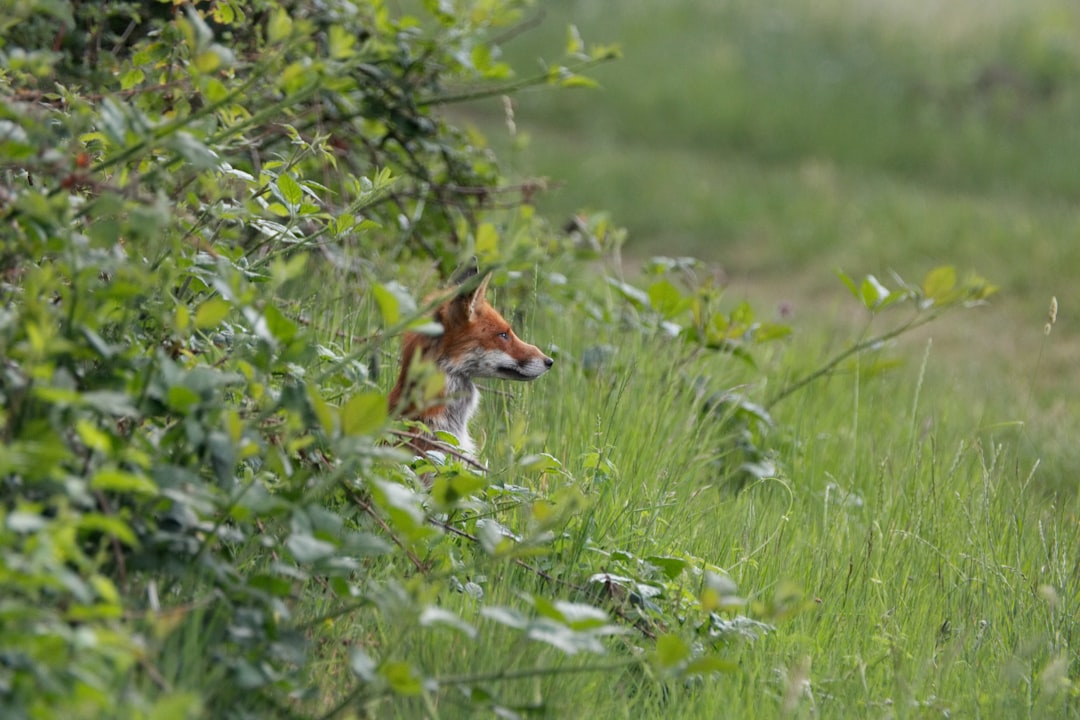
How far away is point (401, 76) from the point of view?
5441 millimetres

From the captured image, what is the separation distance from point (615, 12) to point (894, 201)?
6.53 meters

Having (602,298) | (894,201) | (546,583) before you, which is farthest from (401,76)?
(894,201)

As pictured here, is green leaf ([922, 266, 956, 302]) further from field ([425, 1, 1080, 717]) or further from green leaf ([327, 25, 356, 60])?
green leaf ([327, 25, 356, 60])

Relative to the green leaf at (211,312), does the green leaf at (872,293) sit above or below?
below

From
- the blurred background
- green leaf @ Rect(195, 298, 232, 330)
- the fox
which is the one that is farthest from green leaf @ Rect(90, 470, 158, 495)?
the blurred background

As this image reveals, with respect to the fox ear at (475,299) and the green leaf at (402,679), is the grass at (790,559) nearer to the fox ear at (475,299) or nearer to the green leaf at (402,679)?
the green leaf at (402,679)

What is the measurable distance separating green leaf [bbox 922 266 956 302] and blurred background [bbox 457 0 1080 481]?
3.36 meters

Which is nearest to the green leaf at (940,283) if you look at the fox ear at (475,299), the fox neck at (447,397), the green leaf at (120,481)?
the fox ear at (475,299)

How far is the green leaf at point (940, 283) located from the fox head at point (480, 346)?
4.75ft

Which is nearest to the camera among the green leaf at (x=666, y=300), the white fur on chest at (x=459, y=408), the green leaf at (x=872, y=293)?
the green leaf at (x=872, y=293)

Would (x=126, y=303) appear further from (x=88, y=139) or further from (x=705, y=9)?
(x=705, y=9)

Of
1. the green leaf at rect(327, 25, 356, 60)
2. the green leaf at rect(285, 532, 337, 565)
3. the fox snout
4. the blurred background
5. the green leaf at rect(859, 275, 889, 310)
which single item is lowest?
the blurred background

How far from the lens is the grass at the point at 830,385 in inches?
133

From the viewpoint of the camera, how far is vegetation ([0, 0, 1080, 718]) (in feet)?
7.90
